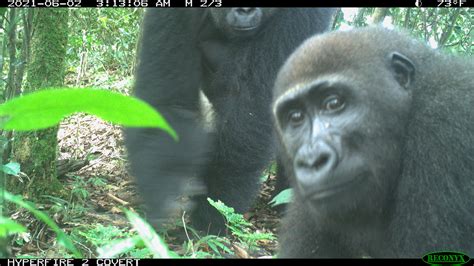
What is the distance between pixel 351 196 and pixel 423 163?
1.21 feet

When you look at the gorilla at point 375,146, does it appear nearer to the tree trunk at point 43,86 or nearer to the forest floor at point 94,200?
the forest floor at point 94,200

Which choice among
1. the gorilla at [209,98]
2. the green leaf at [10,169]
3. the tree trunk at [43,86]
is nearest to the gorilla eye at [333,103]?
the gorilla at [209,98]

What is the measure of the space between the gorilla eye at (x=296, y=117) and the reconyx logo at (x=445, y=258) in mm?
903

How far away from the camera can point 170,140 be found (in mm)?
3102

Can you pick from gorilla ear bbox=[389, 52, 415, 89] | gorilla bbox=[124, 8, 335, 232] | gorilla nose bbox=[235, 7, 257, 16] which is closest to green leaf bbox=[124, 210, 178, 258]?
gorilla bbox=[124, 8, 335, 232]

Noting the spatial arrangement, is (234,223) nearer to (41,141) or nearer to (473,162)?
(473,162)

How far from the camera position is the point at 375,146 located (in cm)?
297

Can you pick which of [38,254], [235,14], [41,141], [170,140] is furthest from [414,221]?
[41,141]

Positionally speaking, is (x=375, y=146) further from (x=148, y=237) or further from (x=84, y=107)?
(x=84, y=107)

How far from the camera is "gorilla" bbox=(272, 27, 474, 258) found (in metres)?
2.83

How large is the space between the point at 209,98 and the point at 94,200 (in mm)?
1455

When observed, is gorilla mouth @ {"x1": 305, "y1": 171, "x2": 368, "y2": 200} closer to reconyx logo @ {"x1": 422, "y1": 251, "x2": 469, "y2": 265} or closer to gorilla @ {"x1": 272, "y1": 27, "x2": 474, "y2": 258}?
gorilla @ {"x1": 272, "y1": 27, "x2": 474, "y2": 258}

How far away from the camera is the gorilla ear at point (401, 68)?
3195mm

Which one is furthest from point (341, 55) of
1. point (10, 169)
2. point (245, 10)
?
point (10, 169)
